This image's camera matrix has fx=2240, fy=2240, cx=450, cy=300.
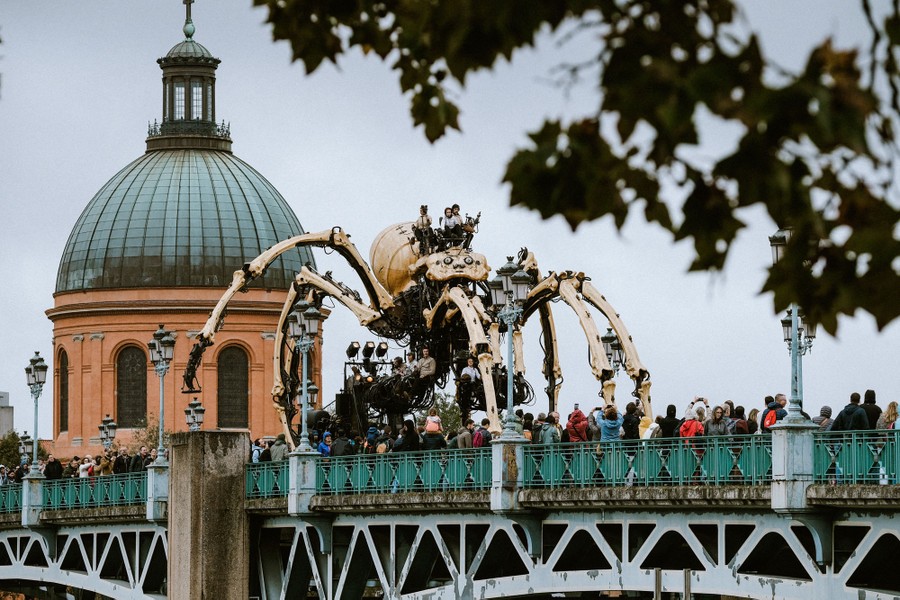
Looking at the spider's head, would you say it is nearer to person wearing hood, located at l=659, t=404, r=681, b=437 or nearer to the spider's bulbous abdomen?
the spider's bulbous abdomen

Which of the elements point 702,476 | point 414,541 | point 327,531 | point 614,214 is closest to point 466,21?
point 614,214

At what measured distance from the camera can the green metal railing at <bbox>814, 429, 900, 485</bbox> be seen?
23672 millimetres

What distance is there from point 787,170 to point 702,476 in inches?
767

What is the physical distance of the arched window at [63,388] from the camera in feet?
317

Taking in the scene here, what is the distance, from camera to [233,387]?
9531 centimetres

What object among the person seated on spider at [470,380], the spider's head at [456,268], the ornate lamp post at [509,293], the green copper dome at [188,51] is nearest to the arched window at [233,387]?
the green copper dome at [188,51]

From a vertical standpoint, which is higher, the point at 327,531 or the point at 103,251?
the point at 103,251

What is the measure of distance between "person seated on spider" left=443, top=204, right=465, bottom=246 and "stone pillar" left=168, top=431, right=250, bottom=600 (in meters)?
5.23

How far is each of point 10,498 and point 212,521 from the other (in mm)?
15204

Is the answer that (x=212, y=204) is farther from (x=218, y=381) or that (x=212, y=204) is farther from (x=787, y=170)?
(x=787, y=170)

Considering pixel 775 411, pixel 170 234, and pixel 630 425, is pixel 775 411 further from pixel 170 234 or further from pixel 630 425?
pixel 170 234

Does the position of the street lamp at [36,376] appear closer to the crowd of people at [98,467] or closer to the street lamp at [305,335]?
the crowd of people at [98,467]

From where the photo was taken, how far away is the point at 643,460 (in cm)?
2856

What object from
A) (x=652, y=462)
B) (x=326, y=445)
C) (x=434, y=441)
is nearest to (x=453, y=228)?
(x=326, y=445)
